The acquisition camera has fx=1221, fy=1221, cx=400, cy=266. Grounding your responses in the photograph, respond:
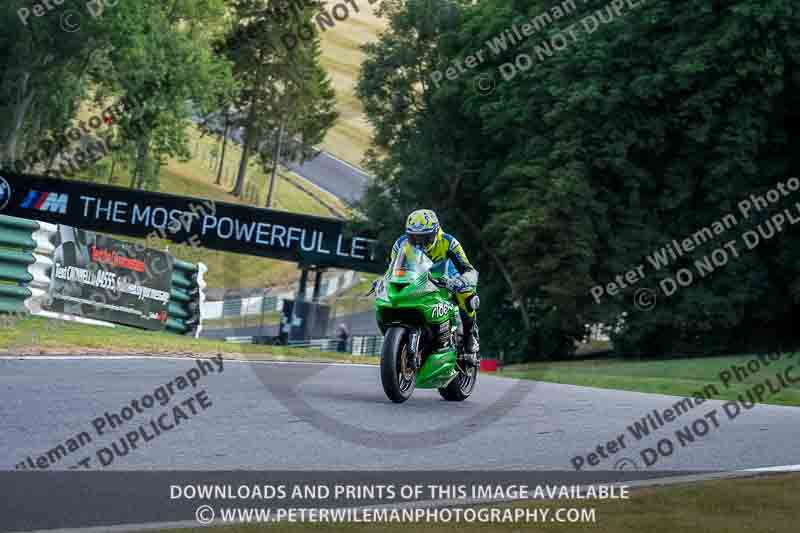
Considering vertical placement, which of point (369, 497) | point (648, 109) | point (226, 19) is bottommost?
point (369, 497)

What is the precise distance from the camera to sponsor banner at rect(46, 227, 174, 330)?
2120 cm

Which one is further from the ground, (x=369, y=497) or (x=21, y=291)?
(x=21, y=291)

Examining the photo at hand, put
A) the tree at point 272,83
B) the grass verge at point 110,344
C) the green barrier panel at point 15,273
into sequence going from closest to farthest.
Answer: the grass verge at point 110,344
the green barrier panel at point 15,273
the tree at point 272,83

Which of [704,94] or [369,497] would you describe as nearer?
[369,497]

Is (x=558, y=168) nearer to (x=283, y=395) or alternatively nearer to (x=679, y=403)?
(x=679, y=403)

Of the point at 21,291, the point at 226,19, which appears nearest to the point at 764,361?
the point at 21,291

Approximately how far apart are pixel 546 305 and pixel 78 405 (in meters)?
29.0

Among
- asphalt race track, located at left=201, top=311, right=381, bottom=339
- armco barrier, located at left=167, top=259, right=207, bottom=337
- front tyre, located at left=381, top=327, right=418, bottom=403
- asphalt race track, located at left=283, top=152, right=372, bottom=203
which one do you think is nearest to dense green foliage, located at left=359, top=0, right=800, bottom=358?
armco barrier, located at left=167, top=259, right=207, bottom=337

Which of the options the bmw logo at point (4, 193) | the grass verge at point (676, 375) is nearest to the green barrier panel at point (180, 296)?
the grass verge at point (676, 375)

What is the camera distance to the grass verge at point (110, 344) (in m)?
16.1

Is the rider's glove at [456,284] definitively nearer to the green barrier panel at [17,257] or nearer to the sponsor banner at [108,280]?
the green barrier panel at [17,257]

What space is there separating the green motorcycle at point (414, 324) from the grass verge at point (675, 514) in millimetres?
4105

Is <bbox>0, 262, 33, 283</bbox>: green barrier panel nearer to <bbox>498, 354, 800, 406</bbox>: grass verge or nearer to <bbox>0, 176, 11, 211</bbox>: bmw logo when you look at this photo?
<bbox>498, 354, 800, 406</bbox>: grass verge

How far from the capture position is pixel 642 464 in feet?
29.0
